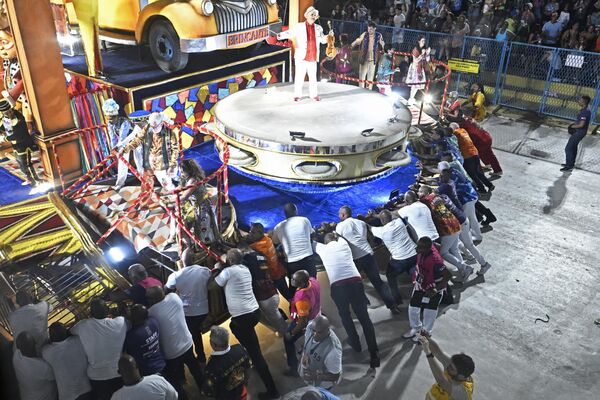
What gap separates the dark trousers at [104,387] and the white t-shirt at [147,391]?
0.50 m

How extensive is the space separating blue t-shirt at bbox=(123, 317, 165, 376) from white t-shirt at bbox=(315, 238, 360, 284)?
5.84 feet

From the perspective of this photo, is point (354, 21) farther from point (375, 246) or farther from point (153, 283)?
point (153, 283)

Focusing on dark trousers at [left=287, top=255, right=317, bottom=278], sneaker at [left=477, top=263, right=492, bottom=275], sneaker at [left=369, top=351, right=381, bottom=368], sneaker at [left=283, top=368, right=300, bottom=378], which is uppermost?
dark trousers at [left=287, top=255, right=317, bottom=278]

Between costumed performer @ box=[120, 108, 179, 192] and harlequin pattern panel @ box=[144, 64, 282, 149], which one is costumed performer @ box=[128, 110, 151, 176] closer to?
costumed performer @ box=[120, 108, 179, 192]

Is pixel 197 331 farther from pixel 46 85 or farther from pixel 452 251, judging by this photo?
pixel 46 85

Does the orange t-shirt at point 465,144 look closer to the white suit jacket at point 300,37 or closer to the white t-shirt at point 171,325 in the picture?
the white suit jacket at point 300,37

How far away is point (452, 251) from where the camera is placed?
6.12 metres

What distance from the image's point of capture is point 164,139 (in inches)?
249

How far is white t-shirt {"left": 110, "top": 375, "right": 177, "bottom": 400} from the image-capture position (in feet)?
11.0

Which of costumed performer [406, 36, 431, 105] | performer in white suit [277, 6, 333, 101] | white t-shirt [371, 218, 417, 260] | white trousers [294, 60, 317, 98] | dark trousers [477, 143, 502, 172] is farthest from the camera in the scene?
costumed performer [406, 36, 431, 105]

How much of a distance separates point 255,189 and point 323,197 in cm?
106

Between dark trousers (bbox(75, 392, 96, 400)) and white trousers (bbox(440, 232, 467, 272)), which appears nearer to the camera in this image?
dark trousers (bbox(75, 392, 96, 400))

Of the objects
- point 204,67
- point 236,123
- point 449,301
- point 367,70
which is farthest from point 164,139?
point 367,70

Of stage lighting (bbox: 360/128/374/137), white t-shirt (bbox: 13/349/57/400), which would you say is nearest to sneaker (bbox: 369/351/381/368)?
white t-shirt (bbox: 13/349/57/400)
